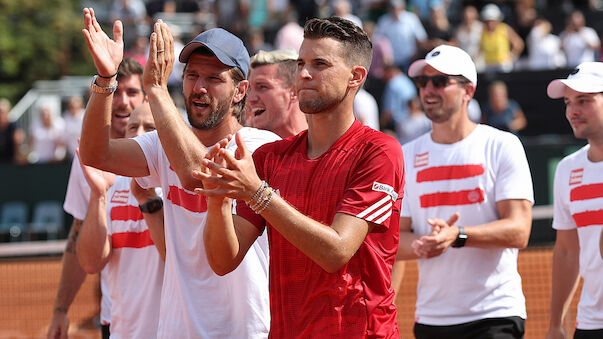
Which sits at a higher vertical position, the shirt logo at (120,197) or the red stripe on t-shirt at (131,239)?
the shirt logo at (120,197)

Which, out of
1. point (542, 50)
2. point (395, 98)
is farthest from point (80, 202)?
point (542, 50)

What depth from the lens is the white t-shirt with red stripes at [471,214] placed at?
562cm

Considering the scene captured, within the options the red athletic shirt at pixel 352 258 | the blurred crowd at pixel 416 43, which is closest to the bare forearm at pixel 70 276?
the red athletic shirt at pixel 352 258

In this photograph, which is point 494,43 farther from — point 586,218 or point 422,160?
point 586,218

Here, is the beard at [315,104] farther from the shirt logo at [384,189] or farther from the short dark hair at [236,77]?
the short dark hair at [236,77]

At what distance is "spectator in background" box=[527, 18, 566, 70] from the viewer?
15984 millimetres

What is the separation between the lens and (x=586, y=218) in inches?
219

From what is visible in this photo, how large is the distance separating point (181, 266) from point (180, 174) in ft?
1.83

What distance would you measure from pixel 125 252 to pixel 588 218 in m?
2.91

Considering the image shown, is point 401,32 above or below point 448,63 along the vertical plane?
above

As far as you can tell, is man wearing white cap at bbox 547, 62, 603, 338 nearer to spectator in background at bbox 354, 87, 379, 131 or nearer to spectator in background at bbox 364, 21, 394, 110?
spectator in background at bbox 354, 87, 379, 131

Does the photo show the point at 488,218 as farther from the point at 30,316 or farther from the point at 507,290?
the point at 30,316

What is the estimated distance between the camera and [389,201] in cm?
361

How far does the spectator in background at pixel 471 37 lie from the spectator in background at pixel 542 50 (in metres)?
0.98
